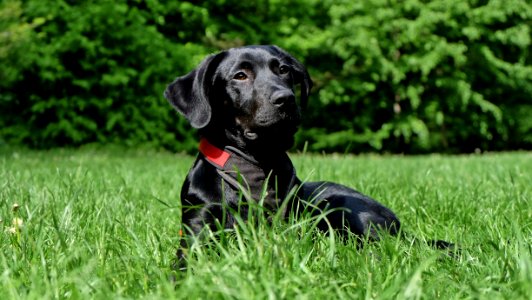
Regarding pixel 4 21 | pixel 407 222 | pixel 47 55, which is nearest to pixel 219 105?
pixel 407 222

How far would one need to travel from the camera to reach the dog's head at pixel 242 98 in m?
3.22

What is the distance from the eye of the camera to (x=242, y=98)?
3.34m

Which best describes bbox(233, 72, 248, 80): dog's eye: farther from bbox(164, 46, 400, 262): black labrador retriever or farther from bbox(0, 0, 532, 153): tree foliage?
bbox(0, 0, 532, 153): tree foliage

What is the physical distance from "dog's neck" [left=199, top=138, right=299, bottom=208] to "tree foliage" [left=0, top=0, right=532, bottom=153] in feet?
34.5

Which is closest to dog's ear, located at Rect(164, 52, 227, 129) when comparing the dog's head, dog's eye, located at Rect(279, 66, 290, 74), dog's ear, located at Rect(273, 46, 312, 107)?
the dog's head

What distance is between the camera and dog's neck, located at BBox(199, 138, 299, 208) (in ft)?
10.6

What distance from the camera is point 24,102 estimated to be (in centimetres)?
1592

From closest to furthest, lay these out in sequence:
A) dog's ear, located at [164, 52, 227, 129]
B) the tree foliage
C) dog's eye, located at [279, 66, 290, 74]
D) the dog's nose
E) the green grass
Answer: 1. the green grass
2. the dog's nose
3. dog's ear, located at [164, 52, 227, 129]
4. dog's eye, located at [279, 66, 290, 74]
5. the tree foliage

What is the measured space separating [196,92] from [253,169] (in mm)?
529

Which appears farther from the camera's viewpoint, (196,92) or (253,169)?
(196,92)

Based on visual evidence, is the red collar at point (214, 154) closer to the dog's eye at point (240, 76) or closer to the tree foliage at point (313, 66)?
the dog's eye at point (240, 76)

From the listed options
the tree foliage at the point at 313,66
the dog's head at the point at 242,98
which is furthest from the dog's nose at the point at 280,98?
the tree foliage at the point at 313,66

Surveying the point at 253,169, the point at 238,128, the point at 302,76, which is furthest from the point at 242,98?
the point at 302,76

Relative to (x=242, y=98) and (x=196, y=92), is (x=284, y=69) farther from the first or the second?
(x=196, y=92)
